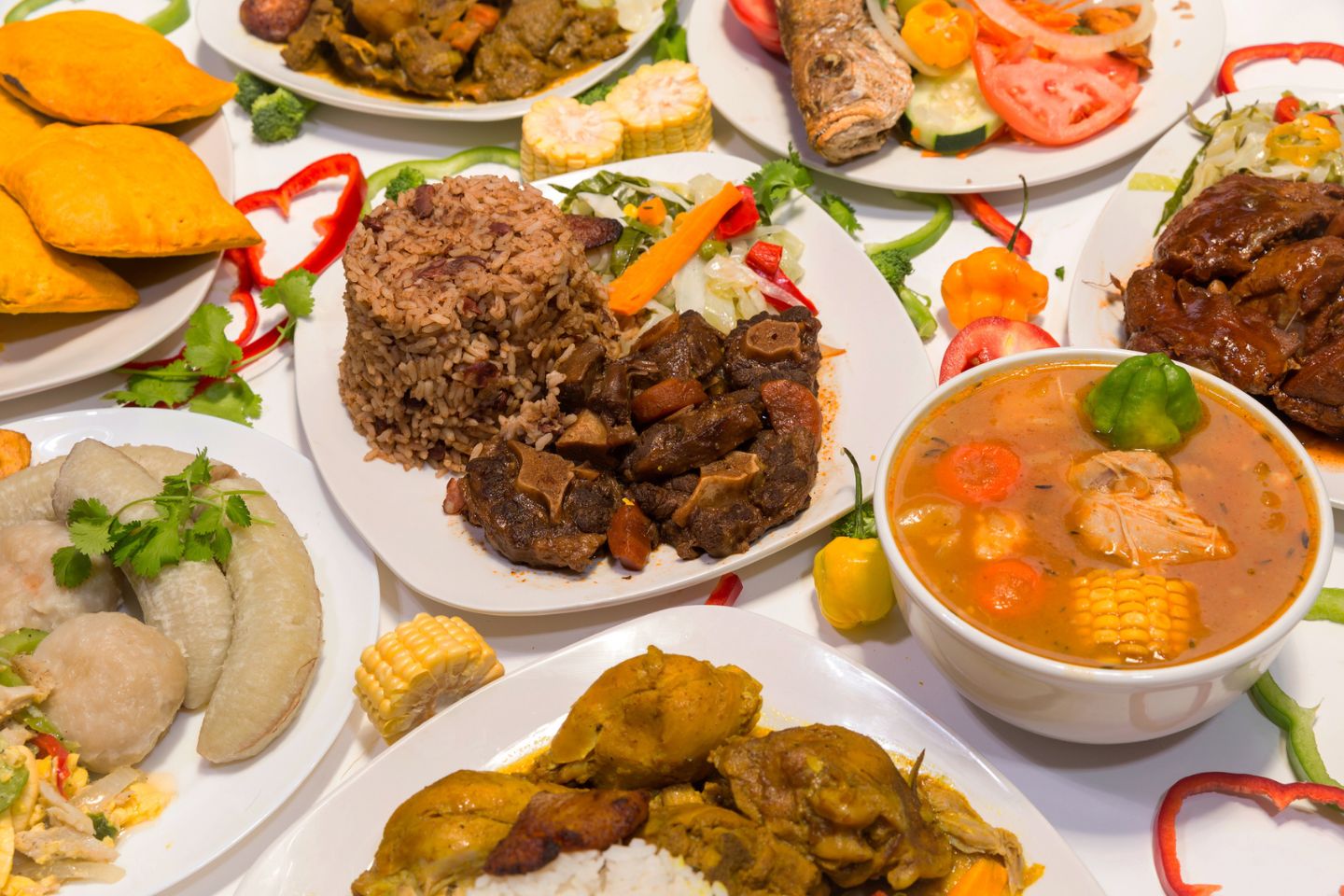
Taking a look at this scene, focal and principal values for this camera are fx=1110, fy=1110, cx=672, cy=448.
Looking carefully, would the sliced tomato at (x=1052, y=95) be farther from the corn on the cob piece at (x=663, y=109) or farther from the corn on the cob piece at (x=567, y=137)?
the corn on the cob piece at (x=567, y=137)

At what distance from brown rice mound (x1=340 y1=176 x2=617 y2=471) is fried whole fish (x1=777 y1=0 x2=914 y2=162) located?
1.29 m

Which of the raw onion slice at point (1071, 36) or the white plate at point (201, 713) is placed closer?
the white plate at point (201, 713)

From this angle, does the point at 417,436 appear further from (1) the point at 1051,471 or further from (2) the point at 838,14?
(2) the point at 838,14

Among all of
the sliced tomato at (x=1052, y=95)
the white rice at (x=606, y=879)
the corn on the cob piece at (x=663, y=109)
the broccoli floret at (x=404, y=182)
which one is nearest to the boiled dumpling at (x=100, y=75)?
the broccoli floret at (x=404, y=182)

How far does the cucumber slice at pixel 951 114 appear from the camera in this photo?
15.3ft

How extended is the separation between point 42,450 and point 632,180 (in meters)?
2.41

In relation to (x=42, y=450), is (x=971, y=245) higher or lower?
higher

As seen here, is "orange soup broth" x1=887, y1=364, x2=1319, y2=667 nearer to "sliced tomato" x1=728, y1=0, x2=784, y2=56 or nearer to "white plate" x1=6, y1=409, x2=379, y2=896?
"white plate" x1=6, y1=409, x2=379, y2=896

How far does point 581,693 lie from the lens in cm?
300

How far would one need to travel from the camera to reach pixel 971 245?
15.3 ft

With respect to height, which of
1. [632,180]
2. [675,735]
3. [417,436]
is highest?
[632,180]

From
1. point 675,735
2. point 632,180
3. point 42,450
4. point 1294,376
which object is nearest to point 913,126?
point 632,180

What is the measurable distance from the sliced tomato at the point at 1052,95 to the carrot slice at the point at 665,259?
1.29 metres

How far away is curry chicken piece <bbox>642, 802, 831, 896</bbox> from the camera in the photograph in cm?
238
